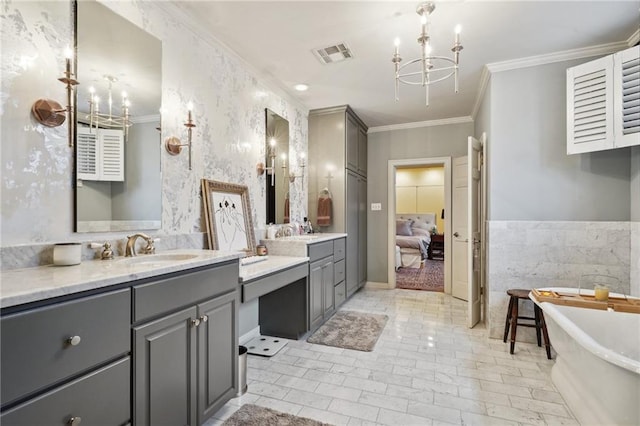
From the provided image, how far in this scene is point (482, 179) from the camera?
364 cm

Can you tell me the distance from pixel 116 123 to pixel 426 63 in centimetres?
210

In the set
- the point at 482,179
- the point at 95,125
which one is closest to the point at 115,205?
the point at 95,125

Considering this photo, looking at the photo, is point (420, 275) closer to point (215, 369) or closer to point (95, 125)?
point (215, 369)

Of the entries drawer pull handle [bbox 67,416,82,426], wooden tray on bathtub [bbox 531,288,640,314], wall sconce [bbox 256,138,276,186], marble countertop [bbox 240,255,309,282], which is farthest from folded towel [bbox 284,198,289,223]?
drawer pull handle [bbox 67,416,82,426]

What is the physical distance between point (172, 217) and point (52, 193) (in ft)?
2.47

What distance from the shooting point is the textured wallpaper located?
1.38 metres

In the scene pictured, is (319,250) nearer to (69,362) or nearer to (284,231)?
(284,231)

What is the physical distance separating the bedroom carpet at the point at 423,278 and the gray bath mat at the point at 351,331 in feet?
6.04

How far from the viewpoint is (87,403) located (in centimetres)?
111

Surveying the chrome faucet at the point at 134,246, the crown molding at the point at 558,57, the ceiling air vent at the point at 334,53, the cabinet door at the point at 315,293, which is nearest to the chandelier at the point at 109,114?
the chrome faucet at the point at 134,246

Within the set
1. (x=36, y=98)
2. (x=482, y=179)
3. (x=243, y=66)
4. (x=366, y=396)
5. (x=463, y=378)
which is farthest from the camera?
(x=482, y=179)

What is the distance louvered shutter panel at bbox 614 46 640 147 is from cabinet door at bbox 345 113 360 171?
2767 millimetres

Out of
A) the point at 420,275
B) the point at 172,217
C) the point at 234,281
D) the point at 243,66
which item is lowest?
the point at 420,275

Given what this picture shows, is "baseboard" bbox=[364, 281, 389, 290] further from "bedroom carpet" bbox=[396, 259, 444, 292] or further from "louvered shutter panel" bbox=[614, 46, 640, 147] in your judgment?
"louvered shutter panel" bbox=[614, 46, 640, 147]
